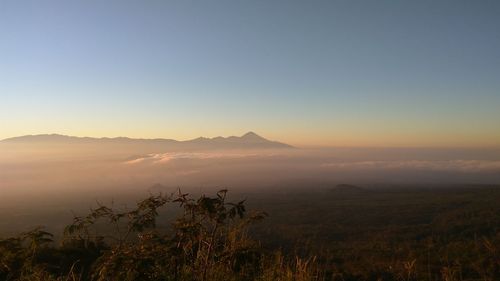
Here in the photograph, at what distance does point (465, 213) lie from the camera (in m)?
125

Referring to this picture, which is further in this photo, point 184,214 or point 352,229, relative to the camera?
point 352,229

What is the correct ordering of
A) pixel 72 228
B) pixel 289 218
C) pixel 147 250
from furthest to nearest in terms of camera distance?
pixel 289 218 → pixel 72 228 → pixel 147 250

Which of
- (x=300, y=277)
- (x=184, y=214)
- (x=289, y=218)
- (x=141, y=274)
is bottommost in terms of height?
(x=289, y=218)

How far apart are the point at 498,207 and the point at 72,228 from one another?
14680cm

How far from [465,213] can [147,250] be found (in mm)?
137713

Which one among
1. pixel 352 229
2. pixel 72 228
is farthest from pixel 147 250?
pixel 352 229

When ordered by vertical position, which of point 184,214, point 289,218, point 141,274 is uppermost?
point 184,214

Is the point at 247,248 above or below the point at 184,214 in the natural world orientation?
below

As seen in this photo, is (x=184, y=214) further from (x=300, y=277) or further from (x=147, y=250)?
(x=300, y=277)

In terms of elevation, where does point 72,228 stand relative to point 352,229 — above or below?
above

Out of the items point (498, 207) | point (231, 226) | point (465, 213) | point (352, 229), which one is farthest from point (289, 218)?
point (231, 226)

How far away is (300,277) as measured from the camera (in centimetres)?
512

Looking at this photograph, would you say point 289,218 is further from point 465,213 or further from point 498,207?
point 498,207

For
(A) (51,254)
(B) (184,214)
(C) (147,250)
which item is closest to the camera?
(C) (147,250)
